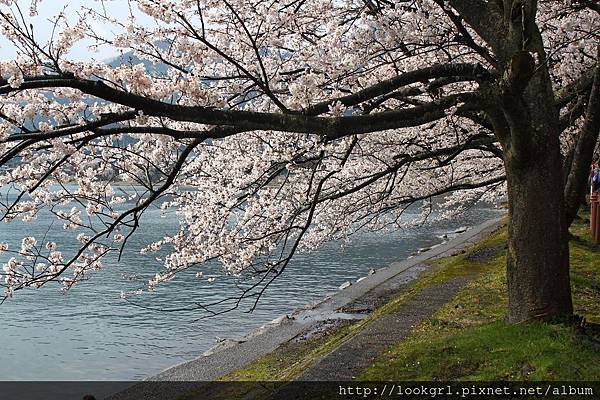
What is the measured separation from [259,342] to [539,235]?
33.0ft

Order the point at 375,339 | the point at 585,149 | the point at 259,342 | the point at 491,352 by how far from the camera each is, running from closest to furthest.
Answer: the point at 491,352
the point at 585,149
the point at 375,339
the point at 259,342

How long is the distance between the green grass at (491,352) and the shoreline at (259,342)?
571 cm

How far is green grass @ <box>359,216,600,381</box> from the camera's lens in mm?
6031

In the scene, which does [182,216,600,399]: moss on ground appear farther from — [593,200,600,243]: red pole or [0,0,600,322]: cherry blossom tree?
[593,200,600,243]: red pole

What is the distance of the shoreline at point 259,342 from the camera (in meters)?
13.3

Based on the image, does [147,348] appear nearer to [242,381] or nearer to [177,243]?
[242,381]

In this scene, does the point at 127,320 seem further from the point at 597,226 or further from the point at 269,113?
the point at 269,113

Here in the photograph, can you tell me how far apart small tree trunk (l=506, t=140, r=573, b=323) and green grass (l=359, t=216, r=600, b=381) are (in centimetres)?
32

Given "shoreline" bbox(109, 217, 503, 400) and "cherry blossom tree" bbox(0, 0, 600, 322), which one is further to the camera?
"shoreline" bbox(109, 217, 503, 400)

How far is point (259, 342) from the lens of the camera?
15.6m

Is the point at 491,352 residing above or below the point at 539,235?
below

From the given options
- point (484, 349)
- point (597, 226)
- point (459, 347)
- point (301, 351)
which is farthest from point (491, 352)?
point (597, 226)

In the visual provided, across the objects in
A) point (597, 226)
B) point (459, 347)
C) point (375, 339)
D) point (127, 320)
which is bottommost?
point (127, 320)

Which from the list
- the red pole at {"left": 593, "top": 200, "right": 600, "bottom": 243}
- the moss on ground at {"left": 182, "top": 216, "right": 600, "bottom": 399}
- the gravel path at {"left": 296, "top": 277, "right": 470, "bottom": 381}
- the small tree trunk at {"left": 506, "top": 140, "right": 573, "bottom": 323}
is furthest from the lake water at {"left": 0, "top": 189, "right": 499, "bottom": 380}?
the red pole at {"left": 593, "top": 200, "right": 600, "bottom": 243}
